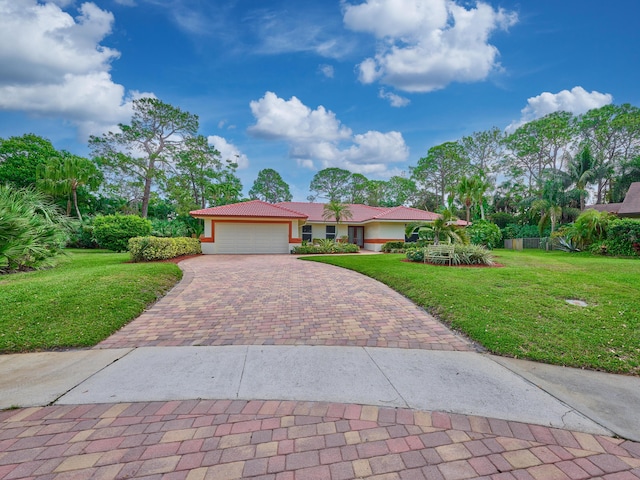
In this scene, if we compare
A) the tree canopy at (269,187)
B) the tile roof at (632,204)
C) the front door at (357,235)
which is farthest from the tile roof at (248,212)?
the tree canopy at (269,187)

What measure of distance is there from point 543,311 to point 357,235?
20929mm

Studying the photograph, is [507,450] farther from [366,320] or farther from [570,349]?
[366,320]

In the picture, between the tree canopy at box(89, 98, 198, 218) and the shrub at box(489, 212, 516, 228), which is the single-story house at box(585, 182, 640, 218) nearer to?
the shrub at box(489, 212, 516, 228)

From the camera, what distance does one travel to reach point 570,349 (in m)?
3.82

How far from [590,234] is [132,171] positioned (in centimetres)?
3579

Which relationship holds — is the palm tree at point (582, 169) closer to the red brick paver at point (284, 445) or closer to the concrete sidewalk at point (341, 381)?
the concrete sidewalk at point (341, 381)

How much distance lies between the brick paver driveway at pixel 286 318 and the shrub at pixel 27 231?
3.76 metres

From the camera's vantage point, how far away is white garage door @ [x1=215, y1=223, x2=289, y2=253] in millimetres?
18500

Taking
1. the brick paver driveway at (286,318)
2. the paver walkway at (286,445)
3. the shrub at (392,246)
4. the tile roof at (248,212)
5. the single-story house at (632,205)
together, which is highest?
the single-story house at (632,205)

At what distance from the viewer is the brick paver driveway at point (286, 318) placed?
4.24 meters

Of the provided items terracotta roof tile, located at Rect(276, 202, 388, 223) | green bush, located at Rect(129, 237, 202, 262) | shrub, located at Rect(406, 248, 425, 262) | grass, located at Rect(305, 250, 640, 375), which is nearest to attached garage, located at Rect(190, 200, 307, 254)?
green bush, located at Rect(129, 237, 202, 262)

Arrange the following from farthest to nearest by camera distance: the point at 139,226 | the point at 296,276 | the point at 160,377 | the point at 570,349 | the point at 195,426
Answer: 1. the point at 139,226
2. the point at 296,276
3. the point at 570,349
4. the point at 160,377
5. the point at 195,426

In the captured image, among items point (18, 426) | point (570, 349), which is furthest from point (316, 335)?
point (570, 349)

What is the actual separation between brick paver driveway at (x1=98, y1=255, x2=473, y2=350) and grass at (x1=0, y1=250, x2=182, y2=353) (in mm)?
317
